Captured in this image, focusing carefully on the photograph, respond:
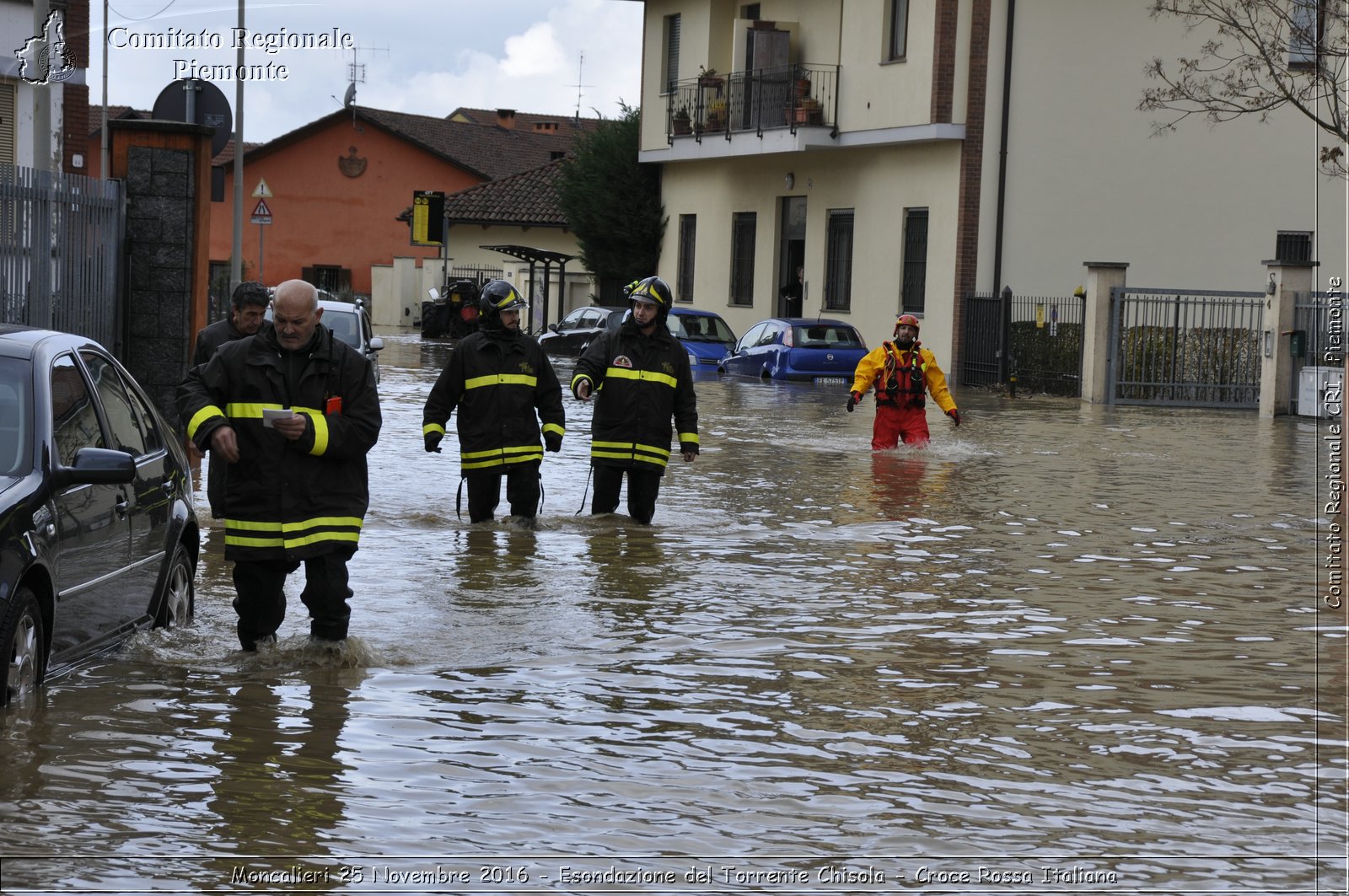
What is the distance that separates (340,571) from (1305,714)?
397 centimetres

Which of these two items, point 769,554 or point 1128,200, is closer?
point 769,554

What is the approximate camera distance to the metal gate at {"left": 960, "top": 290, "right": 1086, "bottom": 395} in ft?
104

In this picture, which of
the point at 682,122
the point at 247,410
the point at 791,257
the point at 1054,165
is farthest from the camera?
the point at 682,122

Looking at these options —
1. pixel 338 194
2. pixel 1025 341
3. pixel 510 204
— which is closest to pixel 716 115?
pixel 1025 341

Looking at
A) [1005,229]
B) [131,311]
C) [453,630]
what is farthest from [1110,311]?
[453,630]

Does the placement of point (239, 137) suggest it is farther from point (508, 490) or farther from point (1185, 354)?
point (508, 490)

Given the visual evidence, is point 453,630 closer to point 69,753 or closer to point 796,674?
point 796,674

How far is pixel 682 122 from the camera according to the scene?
42469 millimetres

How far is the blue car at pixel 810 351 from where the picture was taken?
3234cm

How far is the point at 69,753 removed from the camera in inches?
254

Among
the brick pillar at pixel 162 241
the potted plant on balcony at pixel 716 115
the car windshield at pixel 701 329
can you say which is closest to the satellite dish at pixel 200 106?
the brick pillar at pixel 162 241

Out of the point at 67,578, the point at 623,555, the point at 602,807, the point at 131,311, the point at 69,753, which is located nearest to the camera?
the point at 602,807

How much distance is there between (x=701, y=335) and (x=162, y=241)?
20623 mm

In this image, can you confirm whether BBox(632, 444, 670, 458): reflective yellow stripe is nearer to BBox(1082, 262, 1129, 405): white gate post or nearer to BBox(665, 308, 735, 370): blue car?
BBox(1082, 262, 1129, 405): white gate post
